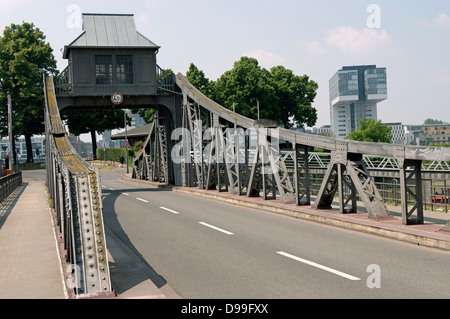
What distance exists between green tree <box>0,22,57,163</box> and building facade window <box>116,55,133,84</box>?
32.9m

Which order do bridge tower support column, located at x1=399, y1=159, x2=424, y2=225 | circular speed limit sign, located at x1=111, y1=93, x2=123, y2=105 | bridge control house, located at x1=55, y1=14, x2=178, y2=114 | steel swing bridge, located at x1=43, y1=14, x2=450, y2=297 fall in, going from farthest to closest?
circular speed limit sign, located at x1=111, y1=93, x2=123, y2=105
bridge control house, located at x1=55, y1=14, x2=178, y2=114
bridge tower support column, located at x1=399, y1=159, x2=424, y2=225
steel swing bridge, located at x1=43, y1=14, x2=450, y2=297

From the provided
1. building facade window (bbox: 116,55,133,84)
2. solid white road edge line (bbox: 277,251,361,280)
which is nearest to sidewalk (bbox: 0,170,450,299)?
solid white road edge line (bbox: 277,251,361,280)

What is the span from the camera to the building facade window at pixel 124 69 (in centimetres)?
2820

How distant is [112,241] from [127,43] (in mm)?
19520

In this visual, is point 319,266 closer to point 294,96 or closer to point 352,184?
point 352,184

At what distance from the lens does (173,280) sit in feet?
26.0

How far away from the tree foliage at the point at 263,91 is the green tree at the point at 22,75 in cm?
2110

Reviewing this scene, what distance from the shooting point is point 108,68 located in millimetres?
27969

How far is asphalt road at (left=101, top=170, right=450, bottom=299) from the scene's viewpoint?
277 inches

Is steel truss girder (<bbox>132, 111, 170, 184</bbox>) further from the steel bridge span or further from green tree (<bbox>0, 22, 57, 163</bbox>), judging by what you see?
green tree (<bbox>0, 22, 57, 163</bbox>)

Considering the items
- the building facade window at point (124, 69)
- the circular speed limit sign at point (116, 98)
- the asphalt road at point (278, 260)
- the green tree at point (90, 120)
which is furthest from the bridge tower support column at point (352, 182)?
the green tree at point (90, 120)

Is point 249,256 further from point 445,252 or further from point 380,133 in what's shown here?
point 380,133
